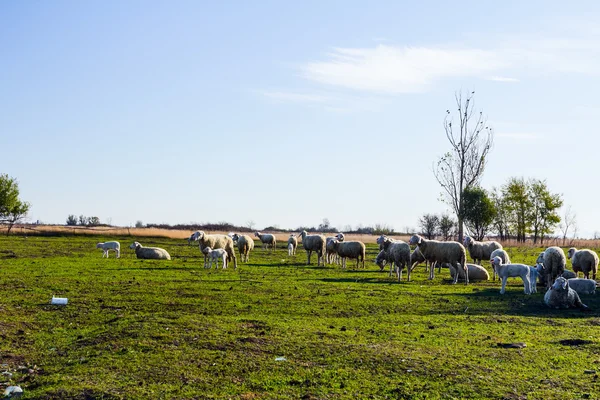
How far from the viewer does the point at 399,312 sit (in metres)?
17.4

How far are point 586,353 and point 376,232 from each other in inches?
3259

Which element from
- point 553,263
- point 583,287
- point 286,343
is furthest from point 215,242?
point 286,343

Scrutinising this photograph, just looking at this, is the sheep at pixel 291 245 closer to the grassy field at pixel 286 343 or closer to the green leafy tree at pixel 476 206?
the grassy field at pixel 286 343

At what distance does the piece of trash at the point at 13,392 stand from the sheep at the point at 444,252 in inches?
784

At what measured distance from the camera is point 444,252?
27312 millimetres

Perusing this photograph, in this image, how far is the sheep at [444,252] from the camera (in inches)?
1059

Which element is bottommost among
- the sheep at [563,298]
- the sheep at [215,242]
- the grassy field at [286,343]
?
the grassy field at [286,343]

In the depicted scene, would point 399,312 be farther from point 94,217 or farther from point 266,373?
point 94,217

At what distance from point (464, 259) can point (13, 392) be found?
20.8 metres

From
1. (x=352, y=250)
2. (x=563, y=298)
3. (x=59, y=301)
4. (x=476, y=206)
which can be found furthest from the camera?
Result: (x=476, y=206)

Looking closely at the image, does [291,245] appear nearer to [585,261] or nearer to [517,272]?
[585,261]

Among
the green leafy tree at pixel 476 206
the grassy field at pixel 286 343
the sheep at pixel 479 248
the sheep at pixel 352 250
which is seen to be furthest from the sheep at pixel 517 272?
the green leafy tree at pixel 476 206

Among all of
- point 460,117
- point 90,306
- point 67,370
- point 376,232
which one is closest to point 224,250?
point 90,306

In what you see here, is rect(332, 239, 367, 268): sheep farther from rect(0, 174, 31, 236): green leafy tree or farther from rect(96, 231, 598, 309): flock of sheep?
rect(0, 174, 31, 236): green leafy tree
